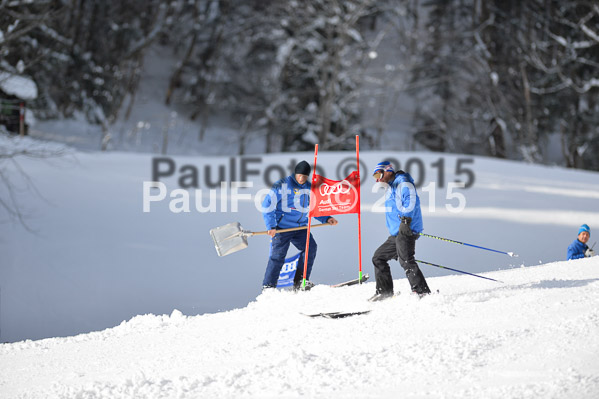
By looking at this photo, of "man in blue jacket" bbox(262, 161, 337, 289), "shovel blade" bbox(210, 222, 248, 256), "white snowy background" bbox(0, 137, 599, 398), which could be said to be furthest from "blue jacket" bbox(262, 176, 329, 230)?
"white snowy background" bbox(0, 137, 599, 398)

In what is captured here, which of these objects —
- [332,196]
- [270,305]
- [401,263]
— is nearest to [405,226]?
[401,263]

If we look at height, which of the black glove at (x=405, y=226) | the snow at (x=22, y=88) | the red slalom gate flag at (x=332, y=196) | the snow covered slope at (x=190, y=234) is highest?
the snow at (x=22, y=88)

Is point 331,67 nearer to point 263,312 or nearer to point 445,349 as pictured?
point 263,312

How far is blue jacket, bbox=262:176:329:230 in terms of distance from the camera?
263 inches

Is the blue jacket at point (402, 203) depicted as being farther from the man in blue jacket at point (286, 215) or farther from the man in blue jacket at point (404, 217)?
the man in blue jacket at point (286, 215)

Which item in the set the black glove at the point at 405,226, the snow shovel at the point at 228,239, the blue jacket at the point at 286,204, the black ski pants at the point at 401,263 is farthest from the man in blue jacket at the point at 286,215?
the black glove at the point at 405,226

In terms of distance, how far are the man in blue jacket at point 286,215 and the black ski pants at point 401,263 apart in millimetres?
1187

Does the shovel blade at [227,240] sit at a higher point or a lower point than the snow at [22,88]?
lower

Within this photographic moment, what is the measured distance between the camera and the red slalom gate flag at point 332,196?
665cm

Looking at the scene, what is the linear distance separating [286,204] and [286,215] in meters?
0.14

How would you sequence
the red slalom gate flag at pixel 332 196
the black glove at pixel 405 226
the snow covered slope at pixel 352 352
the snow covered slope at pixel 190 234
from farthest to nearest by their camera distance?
the snow covered slope at pixel 190 234, the red slalom gate flag at pixel 332 196, the black glove at pixel 405 226, the snow covered slope at pixel 352 352

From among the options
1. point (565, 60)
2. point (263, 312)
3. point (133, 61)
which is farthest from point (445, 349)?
point (133, 61)

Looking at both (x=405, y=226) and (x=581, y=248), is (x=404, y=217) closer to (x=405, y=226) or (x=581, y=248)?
(x=405, y=226)

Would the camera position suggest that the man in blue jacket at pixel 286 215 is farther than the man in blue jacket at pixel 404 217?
Yes
